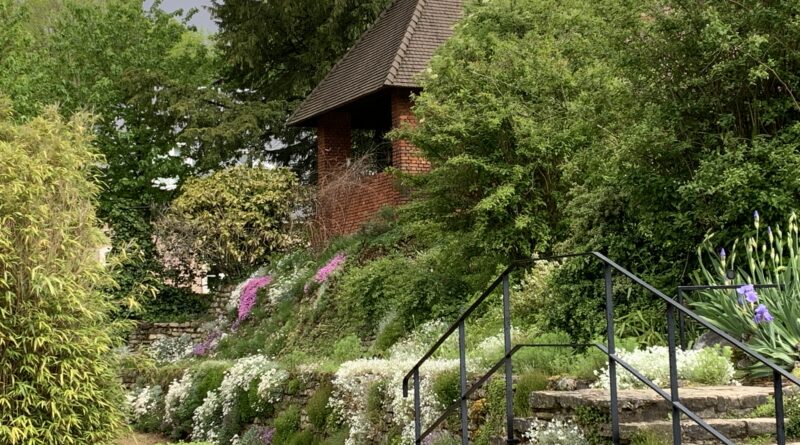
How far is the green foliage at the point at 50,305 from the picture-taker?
10.1m

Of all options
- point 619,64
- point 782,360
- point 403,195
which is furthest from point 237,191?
point 782,360

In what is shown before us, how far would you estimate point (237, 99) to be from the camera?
92.5 ft

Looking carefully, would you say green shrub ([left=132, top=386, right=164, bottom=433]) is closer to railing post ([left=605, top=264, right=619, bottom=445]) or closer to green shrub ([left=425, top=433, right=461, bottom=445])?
green shrub ([left=425, top=433, right=461, bottom=445])

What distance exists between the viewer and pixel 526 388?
7.81 m

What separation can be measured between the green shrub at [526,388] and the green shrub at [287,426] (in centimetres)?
541

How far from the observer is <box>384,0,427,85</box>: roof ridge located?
65.8ft

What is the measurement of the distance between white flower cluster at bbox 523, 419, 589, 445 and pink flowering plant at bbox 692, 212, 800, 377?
1528mm

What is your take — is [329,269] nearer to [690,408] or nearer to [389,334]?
[389,334]

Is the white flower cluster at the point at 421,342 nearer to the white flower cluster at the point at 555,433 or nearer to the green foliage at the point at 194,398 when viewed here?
the green foliage at the point at 194,398

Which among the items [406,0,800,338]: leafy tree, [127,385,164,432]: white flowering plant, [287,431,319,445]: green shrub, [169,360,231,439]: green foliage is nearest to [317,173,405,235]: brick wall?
[169,360,231,439]: green foliage

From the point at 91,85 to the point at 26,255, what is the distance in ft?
63.4

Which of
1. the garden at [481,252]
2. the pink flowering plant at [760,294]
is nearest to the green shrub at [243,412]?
the garden at [481,252]

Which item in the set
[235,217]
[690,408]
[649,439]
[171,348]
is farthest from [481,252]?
[171,348]

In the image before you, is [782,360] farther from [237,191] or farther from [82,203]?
[237,191]
